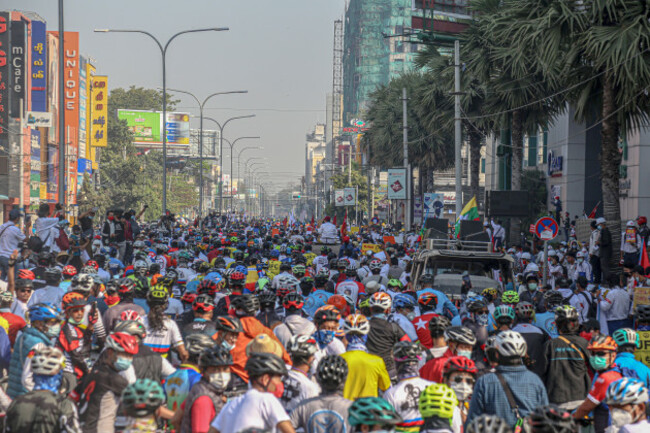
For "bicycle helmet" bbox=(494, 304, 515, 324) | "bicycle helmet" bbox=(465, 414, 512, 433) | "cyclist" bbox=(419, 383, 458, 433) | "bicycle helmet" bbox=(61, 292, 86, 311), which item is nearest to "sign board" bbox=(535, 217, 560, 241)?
"bicycle helmet" bbox=(494, 304, 515, 324)

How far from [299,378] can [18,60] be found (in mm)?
58802

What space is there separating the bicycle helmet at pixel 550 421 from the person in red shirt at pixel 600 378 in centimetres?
217

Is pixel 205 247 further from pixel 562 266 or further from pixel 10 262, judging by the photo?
pixel 562 266

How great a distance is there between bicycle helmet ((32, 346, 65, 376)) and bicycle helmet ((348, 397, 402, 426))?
2232 millimetres

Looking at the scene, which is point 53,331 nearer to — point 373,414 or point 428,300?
point 373,414

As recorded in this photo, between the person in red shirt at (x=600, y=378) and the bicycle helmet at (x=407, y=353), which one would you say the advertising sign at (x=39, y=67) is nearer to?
the person in red shirt at (x=600, y=378)

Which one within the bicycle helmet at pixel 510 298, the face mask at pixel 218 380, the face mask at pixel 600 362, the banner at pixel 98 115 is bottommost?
the face mask at pixel 600 362

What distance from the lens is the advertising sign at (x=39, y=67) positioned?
6419 cm

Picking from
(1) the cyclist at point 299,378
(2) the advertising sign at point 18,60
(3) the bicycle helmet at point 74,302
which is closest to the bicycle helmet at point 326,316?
(1) the cyclist at point 299,378

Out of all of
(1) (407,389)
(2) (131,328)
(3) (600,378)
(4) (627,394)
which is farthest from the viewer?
(3) (600,378)

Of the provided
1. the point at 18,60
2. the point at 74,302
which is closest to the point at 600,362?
the point at 74,302

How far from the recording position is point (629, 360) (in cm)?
795

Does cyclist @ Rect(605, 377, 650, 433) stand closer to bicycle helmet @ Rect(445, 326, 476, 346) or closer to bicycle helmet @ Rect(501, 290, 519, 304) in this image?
bicycle helmet @ Rect(445, 326, 476, 346)

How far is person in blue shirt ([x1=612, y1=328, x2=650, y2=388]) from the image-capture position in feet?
25.4
